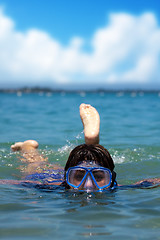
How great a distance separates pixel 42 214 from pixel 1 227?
0.45 m

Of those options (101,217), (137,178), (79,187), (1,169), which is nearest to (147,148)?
(137,178)

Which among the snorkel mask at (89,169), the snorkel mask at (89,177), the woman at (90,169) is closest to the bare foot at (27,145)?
the woman at (90,169)

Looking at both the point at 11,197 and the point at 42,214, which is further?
the point at 11,197

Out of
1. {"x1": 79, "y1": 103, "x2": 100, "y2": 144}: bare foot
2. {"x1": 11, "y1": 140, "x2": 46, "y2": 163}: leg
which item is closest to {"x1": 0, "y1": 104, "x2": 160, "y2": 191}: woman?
{"x1": 79, "y1": 103, "x2": 100, "y2": 144}: bare foot

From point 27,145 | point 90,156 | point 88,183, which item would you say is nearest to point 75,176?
point 88,183

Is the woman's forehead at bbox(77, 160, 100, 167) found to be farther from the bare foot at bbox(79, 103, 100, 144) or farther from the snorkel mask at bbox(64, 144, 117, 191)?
the bare foot at bbox(79, 103, 100, 144)

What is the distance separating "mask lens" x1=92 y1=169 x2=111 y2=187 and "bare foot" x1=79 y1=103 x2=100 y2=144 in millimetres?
809

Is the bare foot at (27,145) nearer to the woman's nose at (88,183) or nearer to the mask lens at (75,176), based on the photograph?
the mask lens at (75,176)

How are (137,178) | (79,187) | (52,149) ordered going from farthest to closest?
(52,149), (137,178), (79,187)

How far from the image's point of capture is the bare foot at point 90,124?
4664 mm

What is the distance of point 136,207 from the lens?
355cm

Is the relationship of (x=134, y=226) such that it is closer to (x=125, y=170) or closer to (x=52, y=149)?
(x=125, y=170)

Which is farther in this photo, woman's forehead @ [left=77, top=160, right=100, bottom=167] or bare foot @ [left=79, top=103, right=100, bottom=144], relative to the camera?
bare foot @ [left=79, top=103, right=100, bottom=144]

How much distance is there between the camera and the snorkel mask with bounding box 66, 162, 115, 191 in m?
3.79
